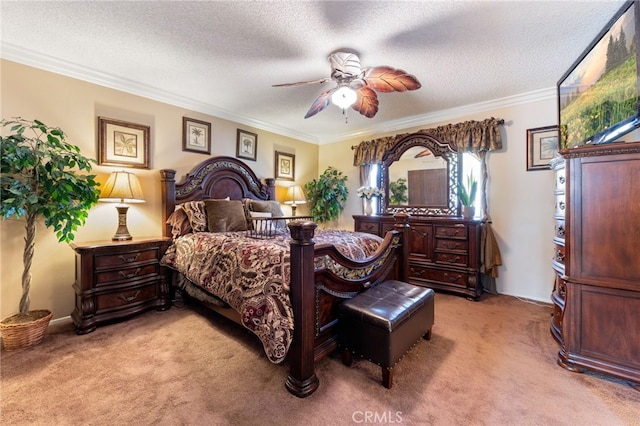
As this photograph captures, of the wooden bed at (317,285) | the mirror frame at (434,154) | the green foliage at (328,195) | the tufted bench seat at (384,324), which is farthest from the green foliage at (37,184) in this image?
the mirror frame at (434,154)

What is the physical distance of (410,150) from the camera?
13.4 feet

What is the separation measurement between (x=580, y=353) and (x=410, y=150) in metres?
3.01

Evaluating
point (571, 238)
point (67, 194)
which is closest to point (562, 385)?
point (571, 238)

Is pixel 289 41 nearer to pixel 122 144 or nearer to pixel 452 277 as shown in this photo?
pixel 122 144

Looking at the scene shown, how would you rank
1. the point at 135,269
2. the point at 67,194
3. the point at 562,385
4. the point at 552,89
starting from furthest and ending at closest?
A: the point at 552,89 < the point at 135,269 < the point at 67,194 < the point at 562,385

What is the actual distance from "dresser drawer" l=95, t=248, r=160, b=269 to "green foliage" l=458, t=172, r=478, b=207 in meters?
3.76

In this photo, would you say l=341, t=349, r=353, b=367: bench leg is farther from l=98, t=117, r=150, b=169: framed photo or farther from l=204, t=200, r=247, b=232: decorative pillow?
l=98, t=117, r=150, b=169: framed photo

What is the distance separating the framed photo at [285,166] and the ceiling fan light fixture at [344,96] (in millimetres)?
2409

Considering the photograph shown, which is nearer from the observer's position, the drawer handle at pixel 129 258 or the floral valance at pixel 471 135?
the drawer handle at pixel 129 258

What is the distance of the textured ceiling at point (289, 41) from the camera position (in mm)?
1833

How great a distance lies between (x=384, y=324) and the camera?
1.61 meters

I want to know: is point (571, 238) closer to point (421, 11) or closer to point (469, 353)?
point (469, 353)

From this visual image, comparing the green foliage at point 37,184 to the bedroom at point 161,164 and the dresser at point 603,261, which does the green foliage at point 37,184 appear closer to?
the bedroom at point 161,164

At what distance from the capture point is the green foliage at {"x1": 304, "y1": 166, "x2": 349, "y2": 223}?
4734mm
